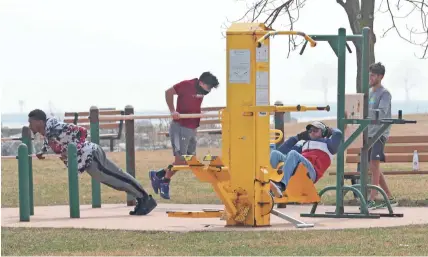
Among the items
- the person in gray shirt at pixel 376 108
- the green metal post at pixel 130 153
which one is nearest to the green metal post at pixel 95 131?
the green metal post at pixel 130 153

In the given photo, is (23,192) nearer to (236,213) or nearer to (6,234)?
(6,234)

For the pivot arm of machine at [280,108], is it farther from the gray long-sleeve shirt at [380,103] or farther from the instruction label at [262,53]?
the gray long-sleeve shirt at [380,103]

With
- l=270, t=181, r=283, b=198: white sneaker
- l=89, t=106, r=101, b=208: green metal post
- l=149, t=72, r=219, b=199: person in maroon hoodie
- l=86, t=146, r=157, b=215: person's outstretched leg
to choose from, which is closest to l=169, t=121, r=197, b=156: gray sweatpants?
l=149, t=72, r=219, b=199: person in maroon hoodie

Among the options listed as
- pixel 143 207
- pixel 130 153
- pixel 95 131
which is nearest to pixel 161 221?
pixel 143 207

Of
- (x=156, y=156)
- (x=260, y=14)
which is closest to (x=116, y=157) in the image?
(x=156, y=156)

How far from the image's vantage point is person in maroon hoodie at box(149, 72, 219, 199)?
599 inches

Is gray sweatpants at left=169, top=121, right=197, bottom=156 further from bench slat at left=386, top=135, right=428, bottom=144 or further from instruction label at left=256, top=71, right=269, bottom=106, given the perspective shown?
instruction label at left=256, top=71, right=269, bottom=106

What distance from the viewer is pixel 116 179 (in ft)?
46.2

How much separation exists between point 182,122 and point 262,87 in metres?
3.59

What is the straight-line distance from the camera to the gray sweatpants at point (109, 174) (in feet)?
45.7

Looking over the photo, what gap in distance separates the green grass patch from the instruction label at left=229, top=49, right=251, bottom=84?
4.98 ft

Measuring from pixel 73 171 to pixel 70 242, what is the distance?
7.61 ft

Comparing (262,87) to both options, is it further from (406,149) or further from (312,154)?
(406,149)

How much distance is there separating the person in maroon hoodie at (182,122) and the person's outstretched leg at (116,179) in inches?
46.4
